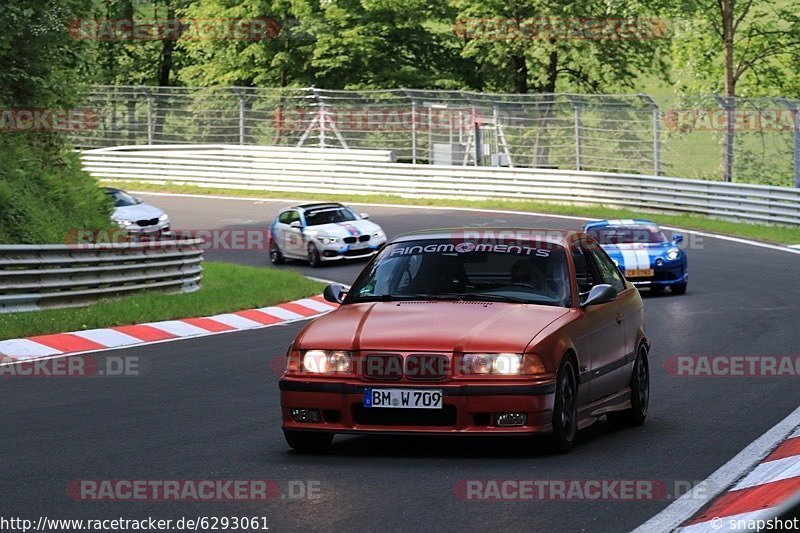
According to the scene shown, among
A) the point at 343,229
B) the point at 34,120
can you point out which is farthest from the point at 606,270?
the point at 343,229

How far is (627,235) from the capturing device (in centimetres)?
2298

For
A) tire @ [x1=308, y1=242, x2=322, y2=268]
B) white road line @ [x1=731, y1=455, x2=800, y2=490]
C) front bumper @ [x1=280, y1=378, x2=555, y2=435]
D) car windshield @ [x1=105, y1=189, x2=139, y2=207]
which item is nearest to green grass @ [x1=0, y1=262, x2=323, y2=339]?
tire @ [x1=308, y1=242, x2=322, y2=268]

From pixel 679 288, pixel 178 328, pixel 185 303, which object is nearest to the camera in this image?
pixel 178 328

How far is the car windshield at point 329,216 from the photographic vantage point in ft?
100.0

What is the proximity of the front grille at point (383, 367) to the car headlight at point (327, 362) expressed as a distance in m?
0.11

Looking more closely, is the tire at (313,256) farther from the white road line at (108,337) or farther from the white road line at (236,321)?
the white road line at (108,337)

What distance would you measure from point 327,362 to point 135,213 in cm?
2486

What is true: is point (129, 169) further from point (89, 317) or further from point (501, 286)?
point (501, 286)

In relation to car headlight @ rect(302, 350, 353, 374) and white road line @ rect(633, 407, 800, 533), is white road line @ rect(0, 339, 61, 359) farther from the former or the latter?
white road line @ rect(633, 407, 800, 533)

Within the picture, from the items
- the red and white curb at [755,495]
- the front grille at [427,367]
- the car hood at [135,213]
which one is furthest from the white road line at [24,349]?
the car hood at [135,213]

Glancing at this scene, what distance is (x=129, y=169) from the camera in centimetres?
4800

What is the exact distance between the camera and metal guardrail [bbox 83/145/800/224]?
115 feet

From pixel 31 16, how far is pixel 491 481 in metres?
16.5

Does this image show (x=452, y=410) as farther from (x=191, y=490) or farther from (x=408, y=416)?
(x=191, y=490)
